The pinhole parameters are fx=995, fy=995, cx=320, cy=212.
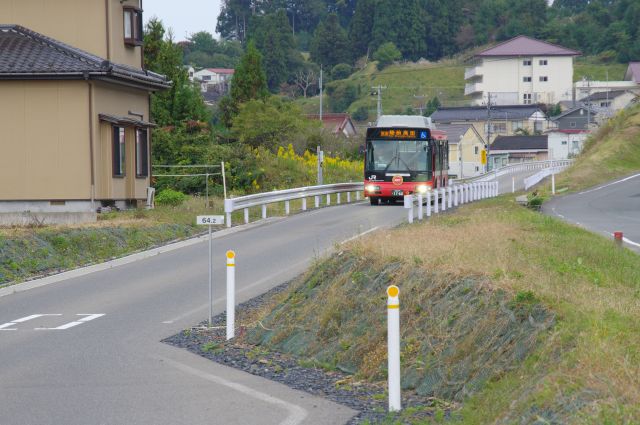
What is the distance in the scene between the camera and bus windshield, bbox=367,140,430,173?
37469 mm

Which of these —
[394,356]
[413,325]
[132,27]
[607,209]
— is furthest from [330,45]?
[394,356]

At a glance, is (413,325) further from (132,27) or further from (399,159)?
(399,159)

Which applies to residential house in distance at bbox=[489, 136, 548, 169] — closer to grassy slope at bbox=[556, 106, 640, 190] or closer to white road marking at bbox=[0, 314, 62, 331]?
grassy slope at bbox=[556, 106, 640, 190]

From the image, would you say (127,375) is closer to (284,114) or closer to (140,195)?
(140,195)

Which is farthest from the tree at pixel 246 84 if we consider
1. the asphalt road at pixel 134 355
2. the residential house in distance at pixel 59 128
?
the asphalt road at pixel 134 355

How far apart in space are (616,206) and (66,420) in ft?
118

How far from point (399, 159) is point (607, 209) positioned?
355 inches

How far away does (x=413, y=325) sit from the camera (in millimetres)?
10695

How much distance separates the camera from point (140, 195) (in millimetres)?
33625

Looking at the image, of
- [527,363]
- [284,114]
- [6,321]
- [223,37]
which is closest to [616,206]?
[284,114]

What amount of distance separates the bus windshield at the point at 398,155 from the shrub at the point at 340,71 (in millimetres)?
114089

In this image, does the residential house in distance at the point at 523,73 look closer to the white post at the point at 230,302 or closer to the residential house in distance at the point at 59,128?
the residential house in distance at the point at 59,128

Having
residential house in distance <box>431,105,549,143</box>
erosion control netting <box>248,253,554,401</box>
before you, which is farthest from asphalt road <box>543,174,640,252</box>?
residential house in distance <box>431,105,549,143</box>

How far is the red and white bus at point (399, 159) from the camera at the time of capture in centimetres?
3744
